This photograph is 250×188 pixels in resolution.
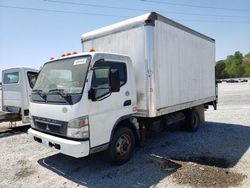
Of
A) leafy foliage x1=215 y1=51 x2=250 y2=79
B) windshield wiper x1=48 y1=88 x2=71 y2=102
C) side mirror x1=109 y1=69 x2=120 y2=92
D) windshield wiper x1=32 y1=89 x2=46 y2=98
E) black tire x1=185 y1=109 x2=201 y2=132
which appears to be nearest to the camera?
windshield wiper x1=48 y1=88 x2=71 y2=102

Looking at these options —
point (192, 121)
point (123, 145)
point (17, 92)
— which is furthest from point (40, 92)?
point (192, 121)

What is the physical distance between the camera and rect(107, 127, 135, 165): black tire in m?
5.23

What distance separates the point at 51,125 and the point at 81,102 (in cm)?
95

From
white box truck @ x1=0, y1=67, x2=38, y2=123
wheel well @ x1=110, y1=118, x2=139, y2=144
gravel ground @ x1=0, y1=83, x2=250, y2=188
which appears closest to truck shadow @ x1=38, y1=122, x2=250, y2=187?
gravel ground @ x1=0, y1=83, x2=250, y2=188

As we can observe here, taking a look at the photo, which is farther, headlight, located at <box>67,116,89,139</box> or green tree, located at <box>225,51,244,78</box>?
green tree, located at <box>225,51,244,78</box>

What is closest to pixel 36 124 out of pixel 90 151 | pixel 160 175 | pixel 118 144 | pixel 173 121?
pixel 90 151

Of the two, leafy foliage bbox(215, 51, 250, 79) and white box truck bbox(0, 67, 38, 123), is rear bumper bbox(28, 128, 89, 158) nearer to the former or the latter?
white box truck bbox(0, 67, 38, 123)

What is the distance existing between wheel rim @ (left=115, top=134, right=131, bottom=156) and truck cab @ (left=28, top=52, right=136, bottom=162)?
0.08 m

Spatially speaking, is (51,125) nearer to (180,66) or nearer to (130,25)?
(130,25)

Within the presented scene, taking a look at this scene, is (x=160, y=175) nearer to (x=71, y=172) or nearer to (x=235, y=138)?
(x=71, y=172)

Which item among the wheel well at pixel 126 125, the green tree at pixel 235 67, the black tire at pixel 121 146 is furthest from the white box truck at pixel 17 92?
the green tree at pixel 235 67

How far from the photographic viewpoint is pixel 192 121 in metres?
8.75

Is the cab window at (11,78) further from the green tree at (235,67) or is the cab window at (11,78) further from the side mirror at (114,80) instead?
the green tree at (235,67)

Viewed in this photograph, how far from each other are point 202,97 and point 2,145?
7117mm
